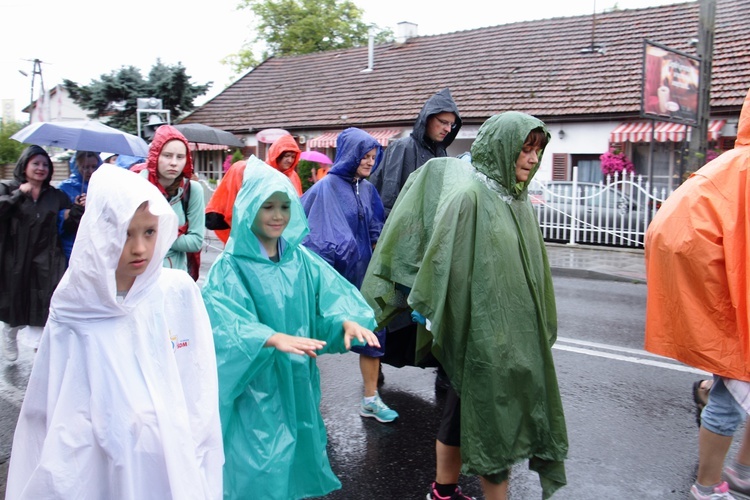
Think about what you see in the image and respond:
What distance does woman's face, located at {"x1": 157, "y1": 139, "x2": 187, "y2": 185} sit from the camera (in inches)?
179

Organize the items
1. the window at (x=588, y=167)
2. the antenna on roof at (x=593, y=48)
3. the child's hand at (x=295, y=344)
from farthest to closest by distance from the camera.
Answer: the antenna on roof at (x=593, y=48), the window at (x=588, y=167), the child's hand at (x=295, y=344)

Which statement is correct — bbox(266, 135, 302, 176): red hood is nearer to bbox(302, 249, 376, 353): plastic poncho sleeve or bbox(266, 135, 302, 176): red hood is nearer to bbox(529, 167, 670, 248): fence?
bbox(302, 249, 376, 353): plastic poncho sleeve

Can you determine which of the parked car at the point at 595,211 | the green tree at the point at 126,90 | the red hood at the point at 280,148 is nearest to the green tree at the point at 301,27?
the green tree at the point at 126,90

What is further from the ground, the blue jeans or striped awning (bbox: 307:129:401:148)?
striped awning (bbox: 307:129:401:148)

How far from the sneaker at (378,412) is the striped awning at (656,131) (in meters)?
13.0

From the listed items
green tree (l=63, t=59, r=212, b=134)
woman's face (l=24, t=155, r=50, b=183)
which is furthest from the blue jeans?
green tree (l=63, t=59, r=212, b=134)

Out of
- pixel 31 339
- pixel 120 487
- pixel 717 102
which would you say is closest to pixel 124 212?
pixel 120 487

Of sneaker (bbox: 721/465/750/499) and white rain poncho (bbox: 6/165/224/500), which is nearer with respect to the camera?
white rain poncho (bbox: 6/165/224/500)

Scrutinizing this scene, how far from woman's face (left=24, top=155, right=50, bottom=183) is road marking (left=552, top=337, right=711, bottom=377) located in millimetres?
4602

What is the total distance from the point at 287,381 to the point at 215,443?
26.3 inches

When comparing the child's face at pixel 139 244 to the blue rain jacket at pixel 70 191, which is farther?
the blue rain jacket at pixel 70 191

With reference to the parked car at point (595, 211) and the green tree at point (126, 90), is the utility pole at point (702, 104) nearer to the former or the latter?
the parked car at point (595, 211)

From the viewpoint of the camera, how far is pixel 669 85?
1159cm

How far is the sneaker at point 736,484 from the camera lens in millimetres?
3379
